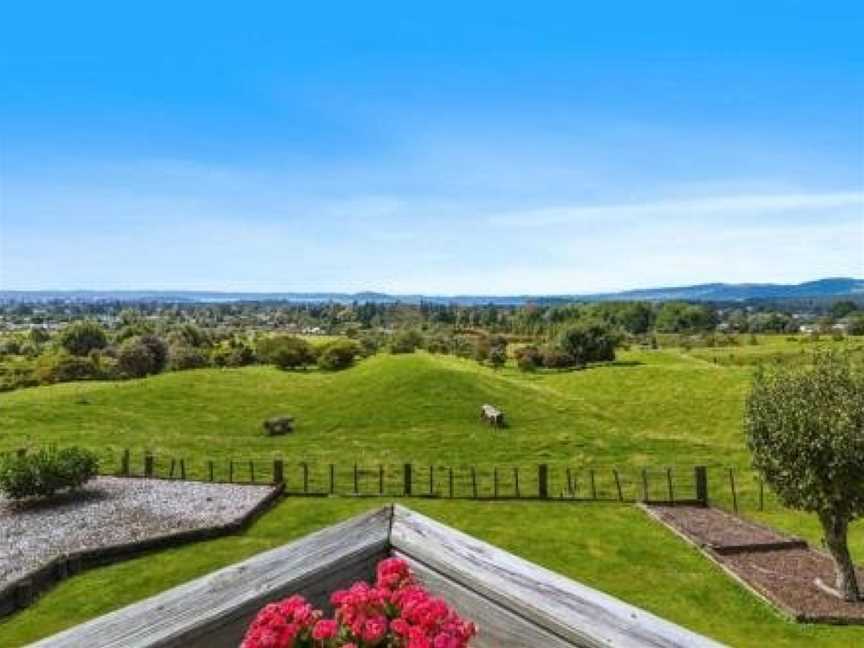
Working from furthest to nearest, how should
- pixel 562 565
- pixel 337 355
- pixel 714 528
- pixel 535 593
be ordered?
pixel 337 355 → pixel 714 528 → pixel 562 565 → pixel 535 593

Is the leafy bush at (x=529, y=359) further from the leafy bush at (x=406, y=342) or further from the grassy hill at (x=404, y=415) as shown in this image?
the leafy bush at (x=406, y=342)

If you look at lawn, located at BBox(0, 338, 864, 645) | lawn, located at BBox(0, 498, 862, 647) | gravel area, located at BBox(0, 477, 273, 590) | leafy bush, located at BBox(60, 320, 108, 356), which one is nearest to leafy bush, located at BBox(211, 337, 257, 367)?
lawn, located at BBox(0, 338, 864, 645)

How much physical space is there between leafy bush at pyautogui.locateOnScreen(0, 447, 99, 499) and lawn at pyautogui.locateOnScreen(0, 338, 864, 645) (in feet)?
28.6

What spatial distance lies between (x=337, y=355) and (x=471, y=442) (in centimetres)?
3387

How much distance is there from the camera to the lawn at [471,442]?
74.1 ft

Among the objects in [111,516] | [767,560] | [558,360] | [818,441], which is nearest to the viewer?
[818,441]

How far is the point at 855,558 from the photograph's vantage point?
2703 centimetres

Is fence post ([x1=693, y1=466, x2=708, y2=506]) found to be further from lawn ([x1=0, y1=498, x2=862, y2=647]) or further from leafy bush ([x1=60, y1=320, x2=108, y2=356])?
leafy bush ([x1=60, y1=320, x2=108, y2=356])

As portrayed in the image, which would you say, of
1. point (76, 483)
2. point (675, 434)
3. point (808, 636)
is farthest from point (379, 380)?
point (808, 636)

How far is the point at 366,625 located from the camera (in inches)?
131

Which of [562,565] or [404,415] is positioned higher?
[562,565]

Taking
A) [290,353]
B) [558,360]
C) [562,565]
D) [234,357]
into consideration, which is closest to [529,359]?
[558,360]

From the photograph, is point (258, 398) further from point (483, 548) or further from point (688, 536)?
point (483, 548)

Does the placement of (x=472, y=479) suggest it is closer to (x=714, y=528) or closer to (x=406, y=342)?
(x=714, y=528)
